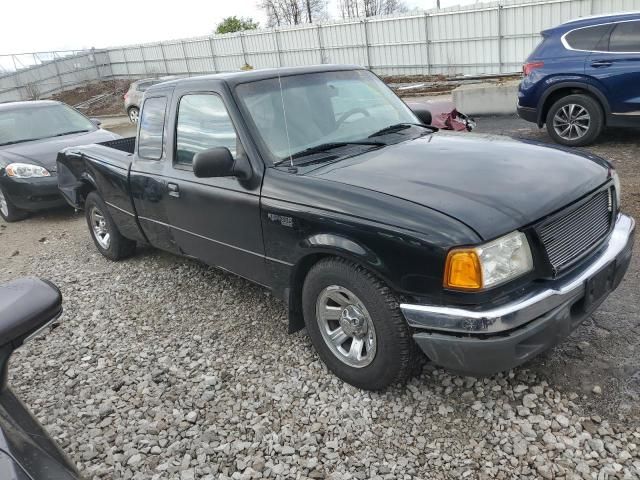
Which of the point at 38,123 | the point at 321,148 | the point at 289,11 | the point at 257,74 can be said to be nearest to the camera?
the point at 321,148

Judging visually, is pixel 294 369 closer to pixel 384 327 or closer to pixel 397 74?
pixel 384 327

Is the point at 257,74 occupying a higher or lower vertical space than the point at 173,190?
higher

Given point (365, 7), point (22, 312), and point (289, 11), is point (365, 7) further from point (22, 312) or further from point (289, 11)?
point (22, 312)

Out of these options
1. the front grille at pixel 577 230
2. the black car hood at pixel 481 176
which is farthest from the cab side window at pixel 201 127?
the front grille at pixel 577 230

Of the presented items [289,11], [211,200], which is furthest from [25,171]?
[289,11]

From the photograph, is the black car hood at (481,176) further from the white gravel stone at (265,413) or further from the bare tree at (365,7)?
the bare tree at (365,7)

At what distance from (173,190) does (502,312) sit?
2.66 meters

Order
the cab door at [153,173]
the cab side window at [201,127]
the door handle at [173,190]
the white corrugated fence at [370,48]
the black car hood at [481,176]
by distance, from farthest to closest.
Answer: the white corrugated fence at [370,48] < the cab door at [153,173] < the door handle at [173,190] < the cab side window at [201,127] < the black car hood at [481,176]

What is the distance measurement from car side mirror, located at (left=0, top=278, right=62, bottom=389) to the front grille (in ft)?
7.04

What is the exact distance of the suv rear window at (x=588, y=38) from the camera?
740 cm

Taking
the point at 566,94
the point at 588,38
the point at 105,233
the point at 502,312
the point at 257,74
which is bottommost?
the point at 105,233

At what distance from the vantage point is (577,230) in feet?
9.20

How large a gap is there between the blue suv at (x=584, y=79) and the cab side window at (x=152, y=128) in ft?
19.4

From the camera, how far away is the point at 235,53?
29.2 m
